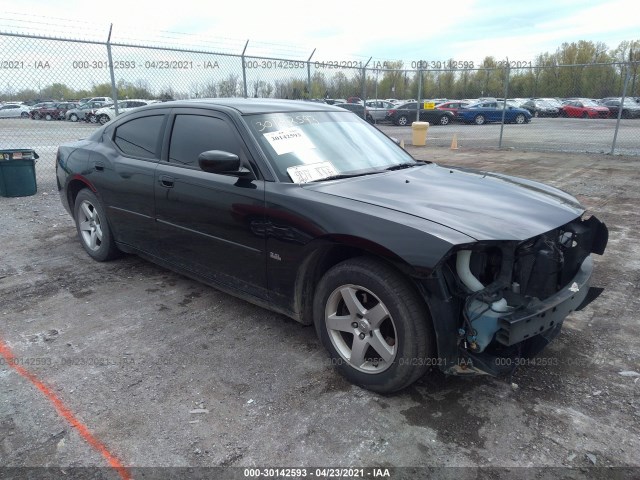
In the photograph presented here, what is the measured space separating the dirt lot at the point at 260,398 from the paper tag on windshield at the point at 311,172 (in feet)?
3.77

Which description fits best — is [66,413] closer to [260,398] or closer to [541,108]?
[260,398]

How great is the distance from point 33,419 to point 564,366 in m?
3.15

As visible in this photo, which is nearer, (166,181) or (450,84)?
(166,181)

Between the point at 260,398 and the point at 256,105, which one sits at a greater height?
the point at 256,105

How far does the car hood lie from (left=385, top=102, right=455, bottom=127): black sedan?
85.5 feet

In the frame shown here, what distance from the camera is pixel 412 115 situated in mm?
28578

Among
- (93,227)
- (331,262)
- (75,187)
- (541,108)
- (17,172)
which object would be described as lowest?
(93,227)

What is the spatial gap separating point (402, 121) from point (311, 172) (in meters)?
27.1

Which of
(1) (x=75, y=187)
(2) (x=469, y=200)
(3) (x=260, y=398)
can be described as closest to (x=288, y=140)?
(2) (x=469, y=200)

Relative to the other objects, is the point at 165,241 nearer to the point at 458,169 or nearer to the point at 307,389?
the point at 307,389

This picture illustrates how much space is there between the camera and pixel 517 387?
2809 millimetres

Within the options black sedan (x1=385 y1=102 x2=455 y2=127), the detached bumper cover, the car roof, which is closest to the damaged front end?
the detached bumper cover

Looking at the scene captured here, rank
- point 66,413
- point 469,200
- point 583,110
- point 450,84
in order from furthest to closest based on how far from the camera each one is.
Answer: point 450,84 → point 583,110 → point 469,200 → point 66,413

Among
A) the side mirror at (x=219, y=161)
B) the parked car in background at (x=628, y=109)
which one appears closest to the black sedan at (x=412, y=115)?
the parked car in background at (x=628, y=109)
